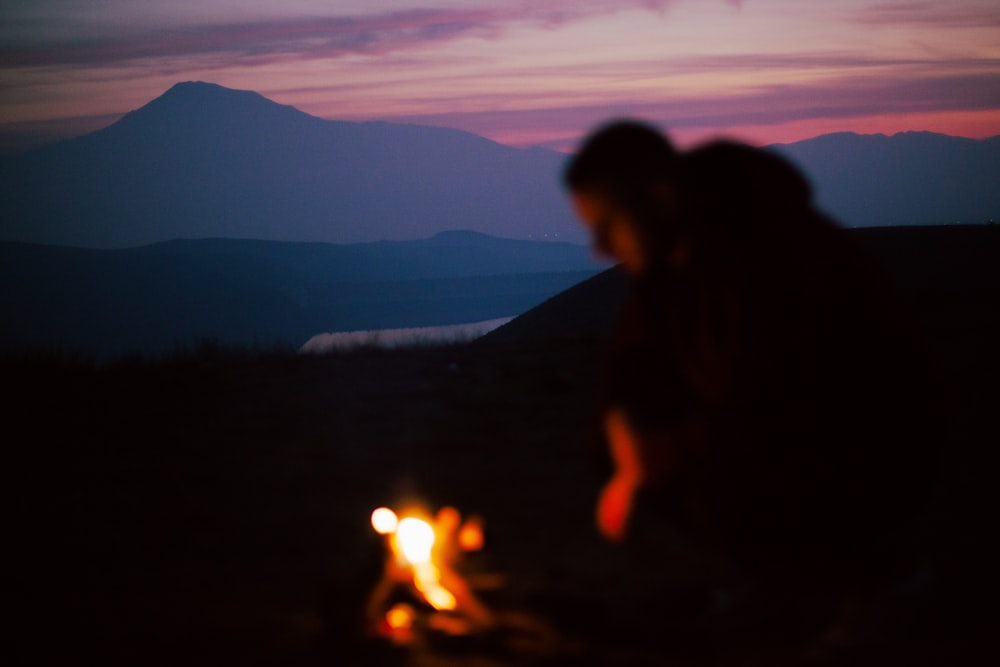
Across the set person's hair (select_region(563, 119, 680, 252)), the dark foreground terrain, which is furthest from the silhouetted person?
the dark foreground terrain

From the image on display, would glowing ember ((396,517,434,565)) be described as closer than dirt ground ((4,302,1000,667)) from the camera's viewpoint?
No

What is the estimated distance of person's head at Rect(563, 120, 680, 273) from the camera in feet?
8.96

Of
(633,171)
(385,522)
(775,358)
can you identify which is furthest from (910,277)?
(633,171)

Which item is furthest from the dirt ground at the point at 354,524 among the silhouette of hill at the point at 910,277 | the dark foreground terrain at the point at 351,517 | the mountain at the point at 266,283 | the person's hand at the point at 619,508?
the mountain at the point at 266,283

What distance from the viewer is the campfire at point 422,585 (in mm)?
3453

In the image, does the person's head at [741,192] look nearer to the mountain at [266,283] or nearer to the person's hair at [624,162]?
the person's hair at [624,162]

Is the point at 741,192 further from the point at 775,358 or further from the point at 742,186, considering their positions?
the point at 775,358

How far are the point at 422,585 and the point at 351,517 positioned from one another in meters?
1.27

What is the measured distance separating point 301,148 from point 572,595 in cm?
7410

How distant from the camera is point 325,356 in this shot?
9.04 metres

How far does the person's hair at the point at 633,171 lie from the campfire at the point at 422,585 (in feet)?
4.88

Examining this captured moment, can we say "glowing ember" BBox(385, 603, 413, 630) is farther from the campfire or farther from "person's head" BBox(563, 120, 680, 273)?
"person's head" BBox(563, 120, 680, 273)

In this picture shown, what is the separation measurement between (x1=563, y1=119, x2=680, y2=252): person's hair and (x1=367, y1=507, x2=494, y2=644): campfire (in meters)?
1.49

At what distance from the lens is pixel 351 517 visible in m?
4.85
